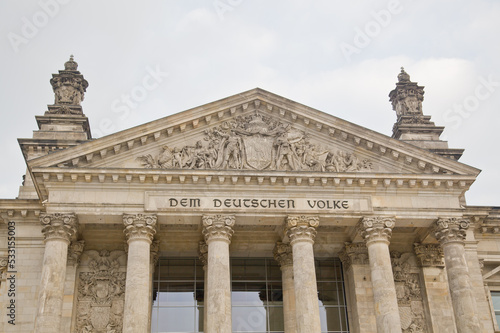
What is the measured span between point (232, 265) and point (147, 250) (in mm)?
5650

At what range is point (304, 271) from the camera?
24.5 m

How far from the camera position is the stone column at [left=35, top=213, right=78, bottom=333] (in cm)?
2269

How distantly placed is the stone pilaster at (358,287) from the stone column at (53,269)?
12.0 m

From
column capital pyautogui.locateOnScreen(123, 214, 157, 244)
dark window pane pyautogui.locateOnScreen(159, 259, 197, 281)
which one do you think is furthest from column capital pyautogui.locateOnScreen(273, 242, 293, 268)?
column capital pyautogui.locateOnScreen(123, 214, 157, 244)

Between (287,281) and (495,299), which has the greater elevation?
(287,281)

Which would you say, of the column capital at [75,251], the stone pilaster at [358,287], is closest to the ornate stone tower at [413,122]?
the stone pilaster at [358,287]

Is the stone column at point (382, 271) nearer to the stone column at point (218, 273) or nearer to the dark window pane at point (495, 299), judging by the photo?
the stone column at point (218, 273)

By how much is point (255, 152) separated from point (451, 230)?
8.82 metres

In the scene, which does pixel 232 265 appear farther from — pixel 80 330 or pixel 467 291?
pixel 467 291

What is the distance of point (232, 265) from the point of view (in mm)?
28984

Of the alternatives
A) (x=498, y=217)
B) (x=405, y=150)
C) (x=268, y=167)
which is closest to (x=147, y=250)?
(x=268, y=167)

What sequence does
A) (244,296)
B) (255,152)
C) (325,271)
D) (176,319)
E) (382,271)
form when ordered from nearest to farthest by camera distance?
(382,271)
(255,152)
(176,319)
(244,296)
(325,271)

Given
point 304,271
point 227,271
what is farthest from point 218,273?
point 304,271

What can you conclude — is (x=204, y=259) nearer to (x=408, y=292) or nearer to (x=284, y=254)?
(x=284, y=254)
